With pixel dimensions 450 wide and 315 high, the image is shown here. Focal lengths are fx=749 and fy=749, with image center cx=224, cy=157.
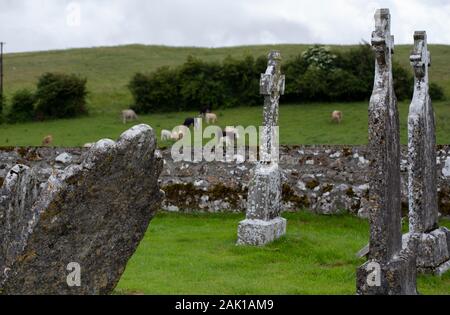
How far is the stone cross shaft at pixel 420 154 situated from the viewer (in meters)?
12.4

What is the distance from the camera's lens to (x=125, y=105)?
178ft

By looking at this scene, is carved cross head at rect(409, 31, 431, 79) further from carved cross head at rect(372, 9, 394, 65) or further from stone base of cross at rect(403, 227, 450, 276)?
carved cross head at rect(372, 9, 394, 65)

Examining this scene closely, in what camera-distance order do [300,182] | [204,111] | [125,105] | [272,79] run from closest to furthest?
[272,79] → [300,182] → [204,111] → [125,105]

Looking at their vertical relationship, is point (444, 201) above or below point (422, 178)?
below

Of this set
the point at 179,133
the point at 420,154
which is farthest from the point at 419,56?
the point at 179,133

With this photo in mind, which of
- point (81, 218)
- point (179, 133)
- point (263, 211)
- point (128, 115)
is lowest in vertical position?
point (179, 133)

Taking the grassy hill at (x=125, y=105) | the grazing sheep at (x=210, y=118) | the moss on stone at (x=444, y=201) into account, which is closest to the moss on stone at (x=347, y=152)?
the moss on stone at (x=444, y=201)

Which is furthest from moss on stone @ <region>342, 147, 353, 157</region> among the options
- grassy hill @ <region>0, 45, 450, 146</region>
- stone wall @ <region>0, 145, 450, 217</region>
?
grassy hill @ <region>0, 45, 450, 146</region>

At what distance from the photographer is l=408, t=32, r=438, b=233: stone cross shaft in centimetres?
1241

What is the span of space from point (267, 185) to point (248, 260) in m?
2.34

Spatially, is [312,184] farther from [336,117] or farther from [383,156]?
[336,117]

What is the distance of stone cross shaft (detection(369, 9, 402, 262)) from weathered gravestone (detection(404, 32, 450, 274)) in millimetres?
2849

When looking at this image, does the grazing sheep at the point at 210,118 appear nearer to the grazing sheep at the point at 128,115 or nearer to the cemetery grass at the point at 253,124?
the cemetery grass at the point at 253,124

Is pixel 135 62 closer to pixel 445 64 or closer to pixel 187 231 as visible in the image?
pixel 445 64
